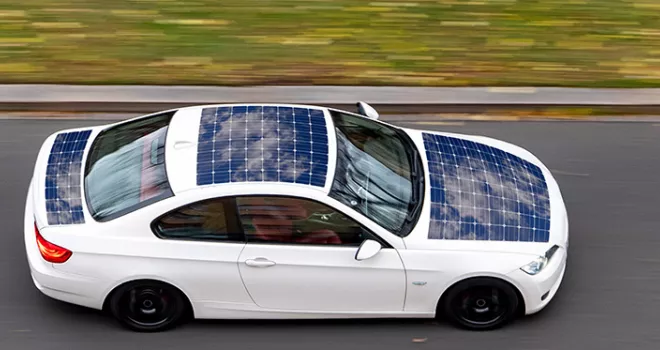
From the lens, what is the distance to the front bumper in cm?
758

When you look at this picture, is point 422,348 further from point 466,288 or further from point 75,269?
point 75,269

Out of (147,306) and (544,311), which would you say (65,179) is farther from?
(544,311)

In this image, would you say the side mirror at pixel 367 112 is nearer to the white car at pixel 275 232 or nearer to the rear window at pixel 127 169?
the white car at pixel 275 232

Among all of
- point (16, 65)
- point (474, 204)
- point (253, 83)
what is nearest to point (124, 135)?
point (474, 204)

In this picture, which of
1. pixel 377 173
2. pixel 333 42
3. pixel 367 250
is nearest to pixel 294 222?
pixel 367 250

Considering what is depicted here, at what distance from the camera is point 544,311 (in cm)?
809

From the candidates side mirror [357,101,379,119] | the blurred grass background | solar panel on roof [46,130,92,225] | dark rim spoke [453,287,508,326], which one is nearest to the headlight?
dark rim spoke [453,287,508,326]

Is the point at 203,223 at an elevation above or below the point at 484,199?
below

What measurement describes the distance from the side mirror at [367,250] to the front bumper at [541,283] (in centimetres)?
110

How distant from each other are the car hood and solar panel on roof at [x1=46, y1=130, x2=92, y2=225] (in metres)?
2.61

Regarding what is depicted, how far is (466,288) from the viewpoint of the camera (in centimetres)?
759

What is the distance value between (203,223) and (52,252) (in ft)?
3.85

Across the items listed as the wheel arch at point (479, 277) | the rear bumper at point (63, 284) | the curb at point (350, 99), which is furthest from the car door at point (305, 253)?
the curb at point (350, 99)

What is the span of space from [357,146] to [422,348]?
5.58 feet
